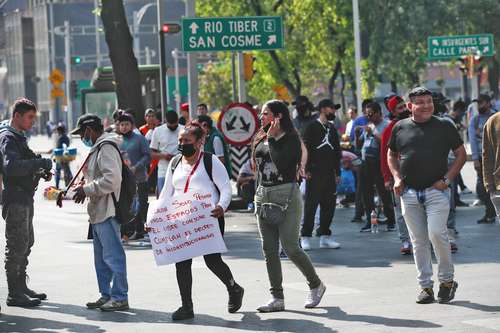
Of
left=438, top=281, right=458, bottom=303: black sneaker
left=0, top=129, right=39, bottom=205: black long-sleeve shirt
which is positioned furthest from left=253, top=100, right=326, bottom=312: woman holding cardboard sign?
left=0, top=129, right=39, bottom=205: black long-sleeve shirt

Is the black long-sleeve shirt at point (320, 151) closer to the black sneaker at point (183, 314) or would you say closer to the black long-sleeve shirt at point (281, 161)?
the black long-sleeve shirt at point (281, 161)

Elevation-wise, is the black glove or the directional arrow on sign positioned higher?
the directional arrow on sign

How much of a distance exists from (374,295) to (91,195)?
8.47 feet

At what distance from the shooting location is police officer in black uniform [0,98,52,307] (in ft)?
39.3

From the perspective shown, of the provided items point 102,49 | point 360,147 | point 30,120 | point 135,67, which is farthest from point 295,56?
point 102,49

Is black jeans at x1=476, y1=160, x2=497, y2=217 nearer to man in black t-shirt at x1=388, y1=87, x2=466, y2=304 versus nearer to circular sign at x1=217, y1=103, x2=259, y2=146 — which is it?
circular sign at x1=217, y1=103, x2=259, y2=146

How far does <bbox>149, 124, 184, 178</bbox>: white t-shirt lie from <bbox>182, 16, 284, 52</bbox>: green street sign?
13.9 feet

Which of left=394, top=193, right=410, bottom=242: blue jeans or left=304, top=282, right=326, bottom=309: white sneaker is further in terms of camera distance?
left=394, top=193, right=410, bottom=242: blue jeans

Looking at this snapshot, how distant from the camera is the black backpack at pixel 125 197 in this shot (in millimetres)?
11695

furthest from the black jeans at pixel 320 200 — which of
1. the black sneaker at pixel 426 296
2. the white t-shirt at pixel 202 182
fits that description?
the white t-shirt at pixel 202 182

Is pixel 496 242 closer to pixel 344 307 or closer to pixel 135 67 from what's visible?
pixel 344 307

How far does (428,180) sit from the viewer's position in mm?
11203

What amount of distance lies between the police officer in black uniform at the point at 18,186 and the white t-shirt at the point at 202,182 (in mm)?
1389

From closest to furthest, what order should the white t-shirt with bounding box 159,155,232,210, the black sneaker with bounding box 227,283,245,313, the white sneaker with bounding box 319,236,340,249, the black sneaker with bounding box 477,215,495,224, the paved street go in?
the paved street
the white t-shirt with bounding box 159,155,232,210
the black sneaker with bounding box 227,283,245,313
the white sneaker with bounding box 319,236,340,249
the black sneaker with bounding box 477,215,495,224
